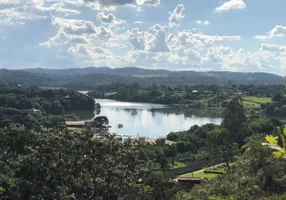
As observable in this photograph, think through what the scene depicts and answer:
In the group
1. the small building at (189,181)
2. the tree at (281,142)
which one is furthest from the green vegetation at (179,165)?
the tree at (281,142)

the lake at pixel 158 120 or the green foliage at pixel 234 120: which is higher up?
the green foliage at pixel 234 120

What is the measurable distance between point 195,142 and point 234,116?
5698mm

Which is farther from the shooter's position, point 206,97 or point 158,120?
point 206,97

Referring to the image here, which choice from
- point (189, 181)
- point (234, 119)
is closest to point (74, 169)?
point (189, 181)

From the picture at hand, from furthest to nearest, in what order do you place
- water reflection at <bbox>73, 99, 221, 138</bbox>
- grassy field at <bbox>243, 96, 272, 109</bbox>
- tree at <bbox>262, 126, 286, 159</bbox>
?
grassy field at <bbox>243, 96, 272, 109</bbox>, water reflection at <bbox>73, 99, 221, 138</bbox>, tree at <bbox>262, 126, 286, 159</bbox>

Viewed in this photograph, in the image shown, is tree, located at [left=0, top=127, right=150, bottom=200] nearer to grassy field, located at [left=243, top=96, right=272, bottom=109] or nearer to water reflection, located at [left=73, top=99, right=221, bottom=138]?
water reflection, located at [left=73, top=99, right=221, bottom=138]

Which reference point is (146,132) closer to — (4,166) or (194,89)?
(4,166)

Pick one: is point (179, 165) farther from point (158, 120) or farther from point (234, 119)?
point (158, 120)

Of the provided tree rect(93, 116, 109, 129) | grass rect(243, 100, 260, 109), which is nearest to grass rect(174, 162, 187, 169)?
tree rect(93, 116, 109, 129)

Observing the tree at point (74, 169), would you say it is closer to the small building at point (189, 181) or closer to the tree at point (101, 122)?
the small building at point (189, 181)

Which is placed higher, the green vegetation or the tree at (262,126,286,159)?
the tree at (262,126,286,159)

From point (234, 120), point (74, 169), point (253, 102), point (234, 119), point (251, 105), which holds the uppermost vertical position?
point (74, 169)

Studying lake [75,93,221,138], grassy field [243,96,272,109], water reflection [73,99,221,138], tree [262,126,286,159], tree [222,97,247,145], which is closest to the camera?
tree [262,126,286,159]

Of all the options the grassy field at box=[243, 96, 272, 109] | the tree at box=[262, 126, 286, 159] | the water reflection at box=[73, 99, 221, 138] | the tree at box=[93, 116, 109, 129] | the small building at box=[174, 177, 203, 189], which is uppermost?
the tree at box=[262, 126, 286, 159]
